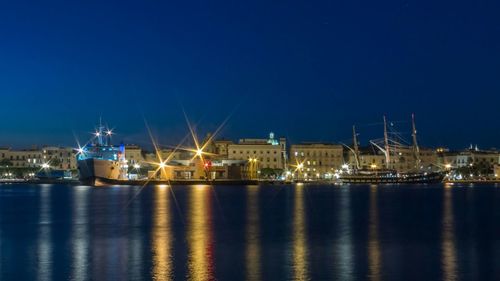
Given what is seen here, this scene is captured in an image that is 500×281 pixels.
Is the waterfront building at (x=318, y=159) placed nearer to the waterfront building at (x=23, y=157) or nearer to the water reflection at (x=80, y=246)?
the waterfront building at (x=23, y=157)

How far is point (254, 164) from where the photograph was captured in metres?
113

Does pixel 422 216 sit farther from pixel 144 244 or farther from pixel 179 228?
pixel 144 244

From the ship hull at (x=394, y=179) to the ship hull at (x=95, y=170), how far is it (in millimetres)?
37082

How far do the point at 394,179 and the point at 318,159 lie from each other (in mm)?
21212

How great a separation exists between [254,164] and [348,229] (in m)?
84.4

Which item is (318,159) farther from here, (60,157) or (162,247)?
(162,247)

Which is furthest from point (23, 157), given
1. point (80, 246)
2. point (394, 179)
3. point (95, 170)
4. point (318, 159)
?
point (80, 246)

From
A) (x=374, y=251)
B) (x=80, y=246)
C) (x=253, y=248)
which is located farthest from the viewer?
(x=80, y=246)

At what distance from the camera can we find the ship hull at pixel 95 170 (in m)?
89.2

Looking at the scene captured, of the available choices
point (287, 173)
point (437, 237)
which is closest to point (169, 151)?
point (287, 173)

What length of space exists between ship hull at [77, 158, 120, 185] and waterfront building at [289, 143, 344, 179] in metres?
45.9

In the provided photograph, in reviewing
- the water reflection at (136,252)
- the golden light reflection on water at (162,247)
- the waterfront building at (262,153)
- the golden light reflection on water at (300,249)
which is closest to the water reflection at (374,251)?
the golden light reflection on water at (300,249)

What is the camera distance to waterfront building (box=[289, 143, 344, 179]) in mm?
131500

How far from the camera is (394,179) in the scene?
11288cm
